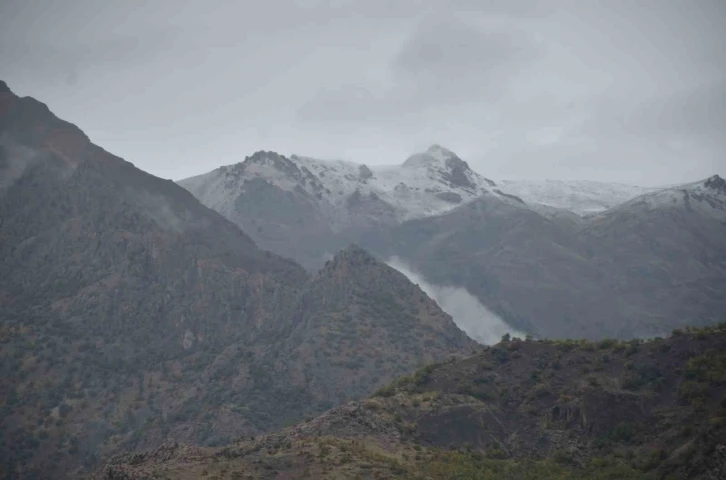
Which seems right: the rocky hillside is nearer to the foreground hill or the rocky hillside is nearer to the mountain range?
the mountain range

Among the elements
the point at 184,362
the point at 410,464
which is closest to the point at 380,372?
the point at 184,362

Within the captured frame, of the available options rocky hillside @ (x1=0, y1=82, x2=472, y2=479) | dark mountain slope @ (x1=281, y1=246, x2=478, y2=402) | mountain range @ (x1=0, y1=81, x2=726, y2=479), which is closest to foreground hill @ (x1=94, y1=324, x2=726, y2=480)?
mountain range @ (x1=0, y1=81, x2=726, y2=479)

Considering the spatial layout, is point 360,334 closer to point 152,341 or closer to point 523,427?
point 152,341

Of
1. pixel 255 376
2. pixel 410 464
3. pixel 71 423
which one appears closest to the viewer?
pixel 410 464

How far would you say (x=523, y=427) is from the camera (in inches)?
3915

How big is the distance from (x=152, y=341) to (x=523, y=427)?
102 m

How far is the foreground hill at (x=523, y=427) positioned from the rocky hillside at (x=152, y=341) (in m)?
52.1

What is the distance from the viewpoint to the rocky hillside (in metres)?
150

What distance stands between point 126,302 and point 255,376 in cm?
3771

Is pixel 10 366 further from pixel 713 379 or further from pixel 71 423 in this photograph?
pixel 713 379

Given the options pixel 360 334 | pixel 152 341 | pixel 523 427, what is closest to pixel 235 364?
pixel 152 341

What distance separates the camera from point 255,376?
541 feet

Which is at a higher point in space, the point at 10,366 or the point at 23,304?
the point at 23,304

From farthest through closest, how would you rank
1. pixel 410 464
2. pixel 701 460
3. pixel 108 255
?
pixel 108 255, pixel 410 464, pixel 701 460
